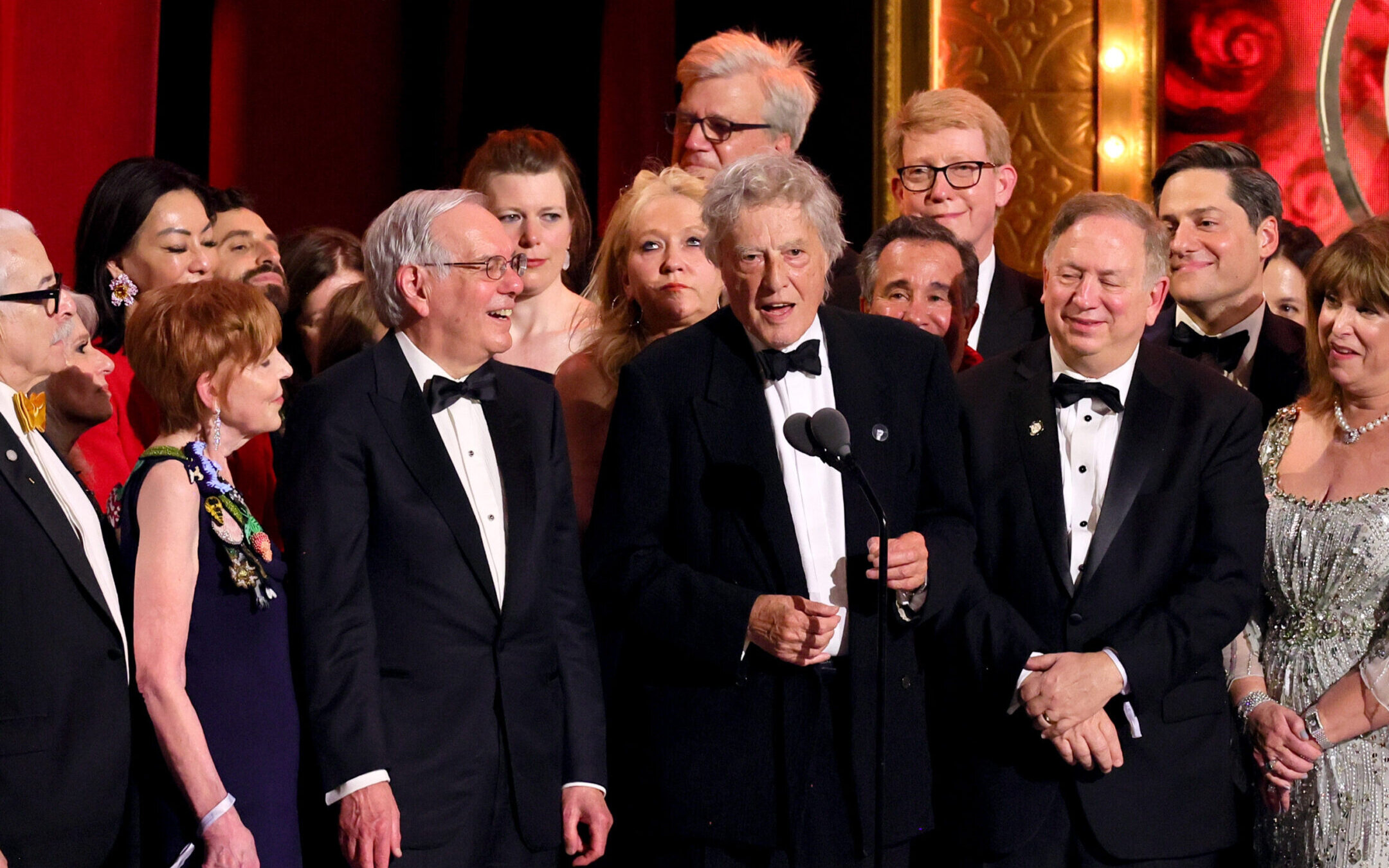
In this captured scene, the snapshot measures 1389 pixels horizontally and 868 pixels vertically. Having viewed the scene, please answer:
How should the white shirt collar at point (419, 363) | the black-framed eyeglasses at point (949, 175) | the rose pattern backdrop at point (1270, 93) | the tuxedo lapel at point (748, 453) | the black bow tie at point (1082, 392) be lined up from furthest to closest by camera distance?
1. the rose pattern backdrop at point (1270, 93)
2. the black-framed eyeglasses at point (949, 175)
3. the black bow tie at point (1082, 392)
4. the white shirt collar at point (419, 363)
5. the tuxedo lapel at point (748, 453)

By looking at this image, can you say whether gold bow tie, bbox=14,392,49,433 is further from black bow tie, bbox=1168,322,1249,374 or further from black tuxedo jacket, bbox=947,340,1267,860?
black bow tie, bbox=1168,322,1249,374

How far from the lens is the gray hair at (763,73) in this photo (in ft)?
14.3

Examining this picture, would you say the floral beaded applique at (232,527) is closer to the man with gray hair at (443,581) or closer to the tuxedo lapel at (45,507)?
the man with gray hair at (443,581)

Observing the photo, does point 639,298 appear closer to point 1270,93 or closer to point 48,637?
point 48,637

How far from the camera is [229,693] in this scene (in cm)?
278

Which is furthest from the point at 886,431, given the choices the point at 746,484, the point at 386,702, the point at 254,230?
the point at 254,230

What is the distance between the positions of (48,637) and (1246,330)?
2795 mm

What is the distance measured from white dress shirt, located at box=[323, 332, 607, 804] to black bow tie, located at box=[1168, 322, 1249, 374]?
180 centimetres

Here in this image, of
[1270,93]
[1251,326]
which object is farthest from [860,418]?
[1270,93]

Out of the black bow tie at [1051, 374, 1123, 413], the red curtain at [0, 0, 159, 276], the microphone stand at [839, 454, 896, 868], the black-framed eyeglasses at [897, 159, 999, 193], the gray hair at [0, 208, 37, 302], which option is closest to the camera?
the microphone stand at [839, 454, 896, 868]

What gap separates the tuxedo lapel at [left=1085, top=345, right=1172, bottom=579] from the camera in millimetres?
3039

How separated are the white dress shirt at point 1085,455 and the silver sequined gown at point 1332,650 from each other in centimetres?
50

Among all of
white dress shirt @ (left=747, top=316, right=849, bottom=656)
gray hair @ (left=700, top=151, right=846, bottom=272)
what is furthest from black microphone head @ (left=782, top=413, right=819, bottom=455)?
gray hair @ (left=700, top=151, right=846, bottom=272)

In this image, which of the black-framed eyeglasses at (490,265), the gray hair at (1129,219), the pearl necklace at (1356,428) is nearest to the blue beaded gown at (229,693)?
the black-framed eyeglasses at (490,265)
